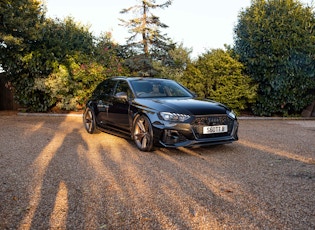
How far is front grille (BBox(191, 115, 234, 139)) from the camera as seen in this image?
5.48m

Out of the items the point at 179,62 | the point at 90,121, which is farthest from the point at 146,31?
the point at 90,121

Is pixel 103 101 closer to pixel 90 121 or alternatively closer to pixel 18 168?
pixel 90 121

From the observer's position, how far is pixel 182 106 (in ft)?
18.7

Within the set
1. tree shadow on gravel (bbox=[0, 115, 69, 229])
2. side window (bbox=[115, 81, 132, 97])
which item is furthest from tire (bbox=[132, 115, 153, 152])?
tree shadow on gravel (bbox=[0, 115, 69, 229])

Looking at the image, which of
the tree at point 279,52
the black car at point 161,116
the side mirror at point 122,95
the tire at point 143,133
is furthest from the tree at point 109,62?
the tire at point 143,133

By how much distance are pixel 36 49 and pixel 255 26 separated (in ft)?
30.3

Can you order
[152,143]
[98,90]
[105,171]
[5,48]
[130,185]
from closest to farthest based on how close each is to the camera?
[130,185], [105,171], [152,143], [98,90], [5,48]

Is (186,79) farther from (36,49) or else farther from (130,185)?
(130,185)

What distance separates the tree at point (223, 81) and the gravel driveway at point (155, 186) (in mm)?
6072

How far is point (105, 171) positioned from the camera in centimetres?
459

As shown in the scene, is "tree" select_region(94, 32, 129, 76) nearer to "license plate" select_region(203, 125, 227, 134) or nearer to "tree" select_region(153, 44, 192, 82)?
"tree" select_region(153, 44, 192, 82)

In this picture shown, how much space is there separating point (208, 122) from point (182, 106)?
22.3 inches

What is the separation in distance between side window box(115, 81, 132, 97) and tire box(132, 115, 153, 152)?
0.79m

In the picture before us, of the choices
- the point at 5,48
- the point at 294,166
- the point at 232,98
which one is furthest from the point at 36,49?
the point at 294,166
